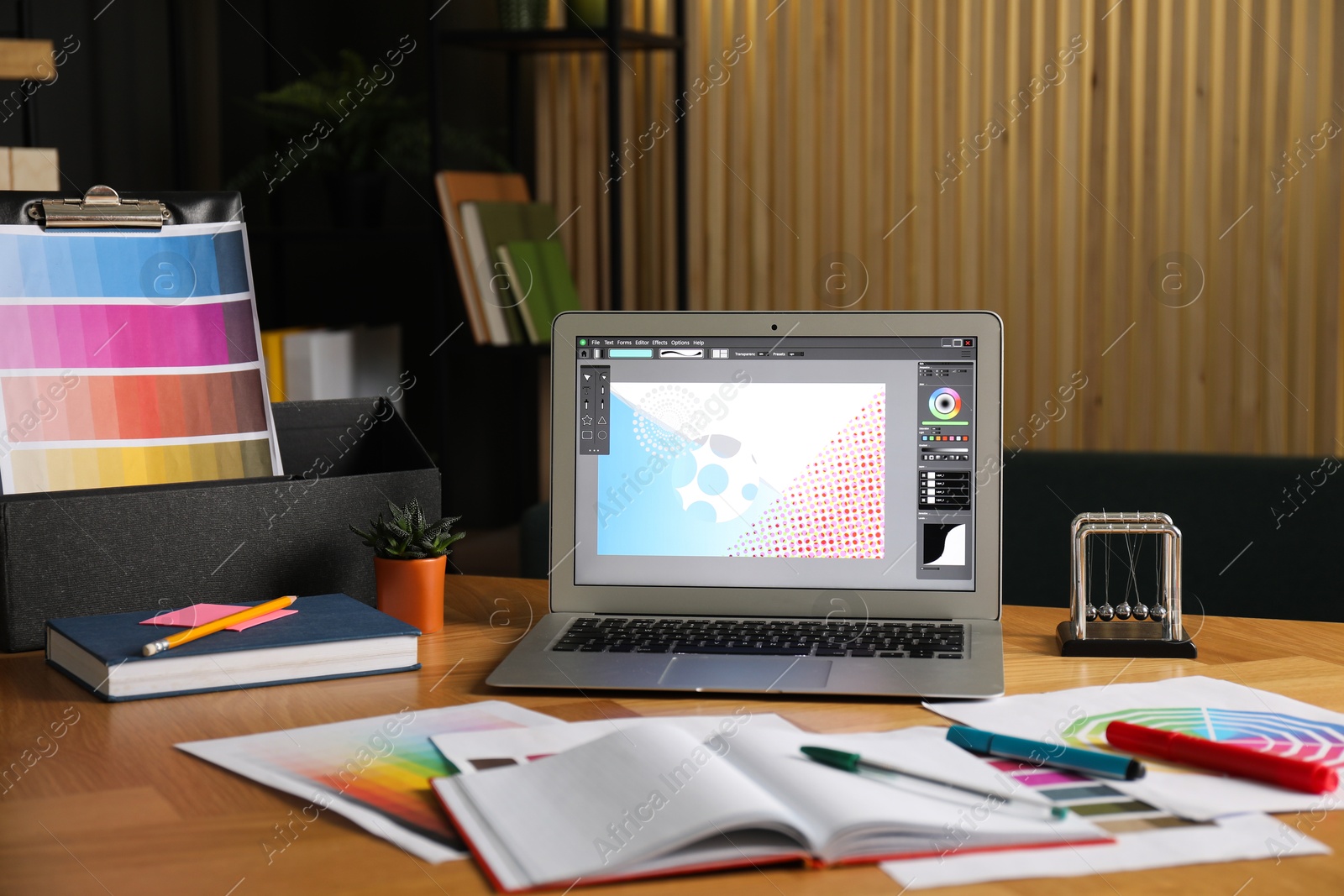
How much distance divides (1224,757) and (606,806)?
40 centimetres

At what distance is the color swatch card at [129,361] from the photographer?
1234mm

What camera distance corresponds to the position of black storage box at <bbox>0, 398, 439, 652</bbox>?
1164 mm

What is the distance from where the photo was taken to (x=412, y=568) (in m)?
1.24

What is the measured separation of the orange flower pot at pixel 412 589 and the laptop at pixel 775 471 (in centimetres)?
11

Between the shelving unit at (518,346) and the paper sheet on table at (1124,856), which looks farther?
the shelving unit at (518,346)

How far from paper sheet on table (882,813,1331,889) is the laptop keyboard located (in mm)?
345

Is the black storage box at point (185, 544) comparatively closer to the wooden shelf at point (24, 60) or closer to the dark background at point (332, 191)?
the wooden shelf at point (24, 60)

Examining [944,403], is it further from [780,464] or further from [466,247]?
[466,247]

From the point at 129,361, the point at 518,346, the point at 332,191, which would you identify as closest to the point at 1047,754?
the point at 129,361

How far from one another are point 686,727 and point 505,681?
0.58 ft

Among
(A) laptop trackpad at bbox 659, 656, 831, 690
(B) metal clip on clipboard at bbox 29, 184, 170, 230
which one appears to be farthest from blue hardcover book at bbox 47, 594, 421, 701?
(B) metal clip on clipboard at bbox 29, 184, 170, 230

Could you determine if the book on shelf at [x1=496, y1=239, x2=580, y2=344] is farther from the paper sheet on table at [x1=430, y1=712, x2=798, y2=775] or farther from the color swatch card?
the paper sheet on table at [x1=430, y1=712, x2=798, y2=775]

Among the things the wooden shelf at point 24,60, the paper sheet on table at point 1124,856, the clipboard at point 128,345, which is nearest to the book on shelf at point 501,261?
the wooden shelf at point 24,60

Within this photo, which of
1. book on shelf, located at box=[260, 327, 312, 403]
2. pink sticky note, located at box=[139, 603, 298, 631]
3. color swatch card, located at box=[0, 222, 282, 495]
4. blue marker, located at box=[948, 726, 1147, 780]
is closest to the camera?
blue marker, located at box=[948, 726, 1147, 780]
